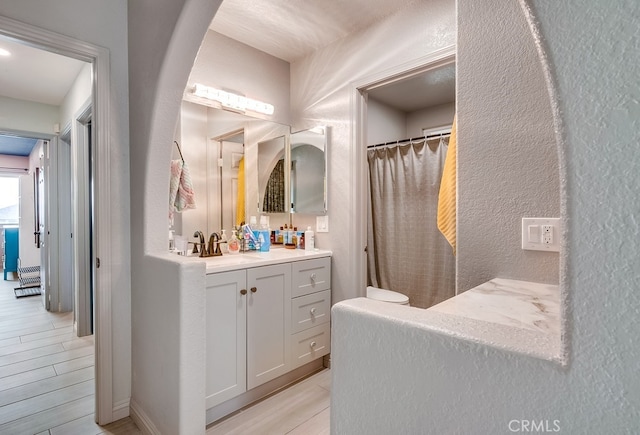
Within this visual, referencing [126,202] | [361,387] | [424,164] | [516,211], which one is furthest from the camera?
[424,164]

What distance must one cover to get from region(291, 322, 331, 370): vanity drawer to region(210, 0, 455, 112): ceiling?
6.47 feet

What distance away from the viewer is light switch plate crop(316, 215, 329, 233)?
2.61m

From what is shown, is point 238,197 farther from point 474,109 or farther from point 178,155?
point 474,109

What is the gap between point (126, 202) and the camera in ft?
5.85

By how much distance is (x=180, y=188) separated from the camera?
1.95 metres

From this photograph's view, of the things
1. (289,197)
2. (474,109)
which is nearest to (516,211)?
(474,109)

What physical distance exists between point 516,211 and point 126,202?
1968mm

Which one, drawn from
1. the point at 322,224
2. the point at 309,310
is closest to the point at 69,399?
the point at 309,310

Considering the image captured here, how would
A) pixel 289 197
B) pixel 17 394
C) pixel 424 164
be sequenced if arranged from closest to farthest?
1. pixel 17 394
2. pixel 289 197
3. pixel 424 164

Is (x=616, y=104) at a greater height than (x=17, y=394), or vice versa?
(x=616, y=104)

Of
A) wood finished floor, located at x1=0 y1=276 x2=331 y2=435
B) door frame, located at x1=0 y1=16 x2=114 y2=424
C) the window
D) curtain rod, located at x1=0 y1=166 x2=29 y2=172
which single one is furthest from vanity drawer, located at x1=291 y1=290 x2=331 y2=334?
the window

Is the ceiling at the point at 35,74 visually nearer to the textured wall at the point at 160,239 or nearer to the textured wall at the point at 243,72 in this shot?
the textured wall at the point at 243,72

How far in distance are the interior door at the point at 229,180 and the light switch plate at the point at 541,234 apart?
2.02 metres

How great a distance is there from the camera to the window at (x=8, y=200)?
630 centimetres
